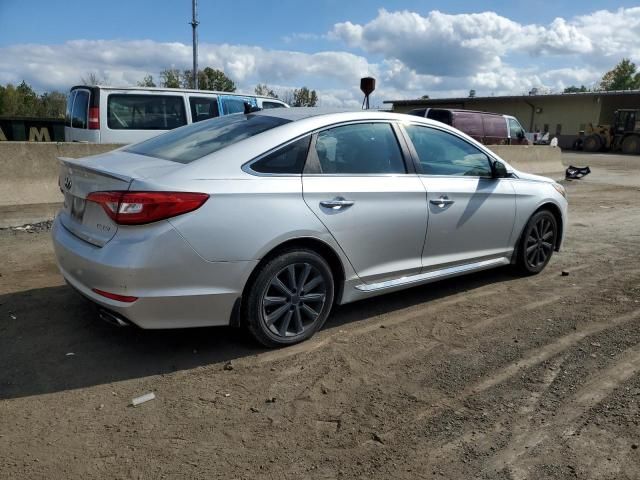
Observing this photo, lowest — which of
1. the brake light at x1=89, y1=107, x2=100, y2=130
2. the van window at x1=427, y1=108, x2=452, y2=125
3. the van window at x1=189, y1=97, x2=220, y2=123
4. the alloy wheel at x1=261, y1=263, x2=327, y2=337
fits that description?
the alloy wheel at x1=261, y1=263, x2=327, y2=337

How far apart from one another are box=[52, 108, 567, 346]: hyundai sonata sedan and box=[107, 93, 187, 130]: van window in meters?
5.45

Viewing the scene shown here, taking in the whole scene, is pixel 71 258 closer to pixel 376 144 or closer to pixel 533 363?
pixel 376 144

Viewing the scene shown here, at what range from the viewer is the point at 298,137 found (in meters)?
3.75

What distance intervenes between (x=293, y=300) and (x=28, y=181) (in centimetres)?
516

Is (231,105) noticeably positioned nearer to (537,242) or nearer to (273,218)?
(537,242)

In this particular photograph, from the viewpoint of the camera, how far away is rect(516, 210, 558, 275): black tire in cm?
537

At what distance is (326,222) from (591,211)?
8.48 metres

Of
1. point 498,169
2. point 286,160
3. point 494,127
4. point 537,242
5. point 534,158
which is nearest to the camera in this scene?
point 286,160

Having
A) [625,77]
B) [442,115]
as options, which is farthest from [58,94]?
[625,77]

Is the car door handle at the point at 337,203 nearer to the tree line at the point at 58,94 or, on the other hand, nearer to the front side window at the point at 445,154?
the front side window at the point at 445,154

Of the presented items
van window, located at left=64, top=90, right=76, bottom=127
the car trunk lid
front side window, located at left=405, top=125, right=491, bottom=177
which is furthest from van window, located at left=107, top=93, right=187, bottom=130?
front side window, located at left=405, top=125, right=491, bottom=177

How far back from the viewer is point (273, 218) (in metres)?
3.42

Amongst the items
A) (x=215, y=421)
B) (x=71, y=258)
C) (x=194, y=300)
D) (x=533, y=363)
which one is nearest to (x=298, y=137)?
(x=194, y=300)

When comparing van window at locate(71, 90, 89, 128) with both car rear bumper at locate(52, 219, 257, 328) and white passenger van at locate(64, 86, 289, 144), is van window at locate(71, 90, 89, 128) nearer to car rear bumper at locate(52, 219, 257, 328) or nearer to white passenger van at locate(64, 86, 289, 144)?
white passenger van at locate(64, 86, 289, 144)
